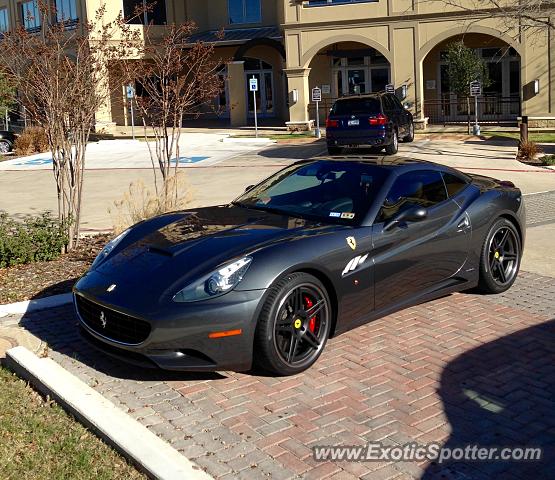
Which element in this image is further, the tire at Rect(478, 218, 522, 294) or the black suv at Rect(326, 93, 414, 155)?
the black suv at Rect(326, 93, 414, 155)

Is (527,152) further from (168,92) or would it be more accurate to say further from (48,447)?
(48,447)

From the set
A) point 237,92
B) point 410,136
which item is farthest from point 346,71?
point 410,136

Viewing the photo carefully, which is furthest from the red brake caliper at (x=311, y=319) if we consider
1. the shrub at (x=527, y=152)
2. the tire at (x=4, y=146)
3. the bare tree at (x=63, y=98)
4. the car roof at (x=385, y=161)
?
the tire at (x=4, y=146)

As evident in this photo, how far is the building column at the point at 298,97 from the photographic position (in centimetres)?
2964

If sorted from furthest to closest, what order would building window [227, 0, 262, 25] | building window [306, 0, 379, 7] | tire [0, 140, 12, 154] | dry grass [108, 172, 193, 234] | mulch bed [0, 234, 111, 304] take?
1. building window [227, 0, 262, 25]
2. building window [306, 0, 379, 7]
3. tire [0, 140, 12, 154]
4. dry grass [108, 172, 193, 234]
5. mulch bed [0, 234, 111, 304]

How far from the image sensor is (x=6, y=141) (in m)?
28.4

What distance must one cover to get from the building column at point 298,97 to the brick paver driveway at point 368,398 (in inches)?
951

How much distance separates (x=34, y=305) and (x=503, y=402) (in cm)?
427

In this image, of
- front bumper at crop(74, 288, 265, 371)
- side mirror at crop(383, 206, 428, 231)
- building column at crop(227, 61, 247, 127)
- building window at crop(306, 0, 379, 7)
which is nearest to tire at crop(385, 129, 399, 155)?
building window at crop(306, 0, 379, 7)

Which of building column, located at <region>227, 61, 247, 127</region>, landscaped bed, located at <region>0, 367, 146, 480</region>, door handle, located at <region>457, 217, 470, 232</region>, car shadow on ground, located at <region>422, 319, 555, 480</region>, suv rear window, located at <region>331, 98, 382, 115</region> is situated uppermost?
building column, located at <region>227, 61, 247, 127</region>

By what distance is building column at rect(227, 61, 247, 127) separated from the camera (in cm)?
3206

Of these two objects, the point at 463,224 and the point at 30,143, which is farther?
the point at 30,143

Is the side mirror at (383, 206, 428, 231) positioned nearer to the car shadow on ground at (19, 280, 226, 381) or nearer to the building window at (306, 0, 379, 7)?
the car shadow on ground at (19, 280, 226, 381)

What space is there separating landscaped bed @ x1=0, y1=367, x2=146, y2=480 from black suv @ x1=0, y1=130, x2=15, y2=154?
2549cm
